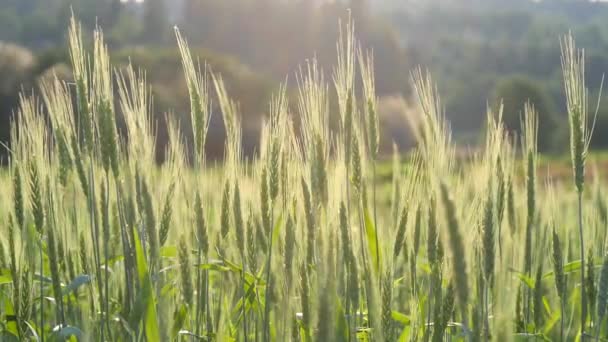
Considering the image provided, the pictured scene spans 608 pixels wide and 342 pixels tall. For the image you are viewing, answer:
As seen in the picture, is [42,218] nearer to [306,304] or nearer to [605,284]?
[306,304]

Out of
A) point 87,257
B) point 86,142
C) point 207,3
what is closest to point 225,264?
point 87,257

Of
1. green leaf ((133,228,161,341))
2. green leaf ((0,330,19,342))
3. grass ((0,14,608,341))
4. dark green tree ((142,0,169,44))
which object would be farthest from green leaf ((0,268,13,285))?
dark green tree ((142,0,169,44))

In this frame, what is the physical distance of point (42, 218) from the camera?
1.83 m

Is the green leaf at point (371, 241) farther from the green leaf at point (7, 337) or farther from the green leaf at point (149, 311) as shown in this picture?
the green leaf at point (7, 337)

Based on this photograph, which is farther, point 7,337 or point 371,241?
Answer: point 7,337

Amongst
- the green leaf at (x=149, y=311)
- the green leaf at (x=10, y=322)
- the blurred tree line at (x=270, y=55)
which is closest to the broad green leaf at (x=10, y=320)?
the green leaf at (x=10, y=322)

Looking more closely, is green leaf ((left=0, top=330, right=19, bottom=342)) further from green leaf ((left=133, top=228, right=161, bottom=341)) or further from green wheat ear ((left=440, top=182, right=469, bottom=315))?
green wheat ear ((left=440, top=182, right=469, bottom=315))

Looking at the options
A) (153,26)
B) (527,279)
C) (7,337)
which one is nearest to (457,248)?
(527,279)

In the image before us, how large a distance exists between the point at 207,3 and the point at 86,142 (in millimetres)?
89937

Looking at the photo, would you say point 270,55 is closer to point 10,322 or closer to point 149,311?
point 10,322

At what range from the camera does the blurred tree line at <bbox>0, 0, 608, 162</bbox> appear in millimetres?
31672

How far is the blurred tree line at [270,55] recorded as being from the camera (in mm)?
31672

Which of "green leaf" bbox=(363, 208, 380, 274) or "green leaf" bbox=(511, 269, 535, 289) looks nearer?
"green leaf" bbox=(363, 208, 380, 274)

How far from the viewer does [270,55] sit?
68.1 metres
